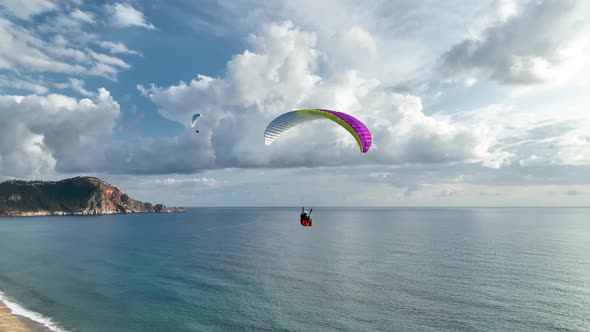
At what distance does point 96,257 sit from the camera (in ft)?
270

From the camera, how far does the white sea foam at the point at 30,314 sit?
3983 centimetres

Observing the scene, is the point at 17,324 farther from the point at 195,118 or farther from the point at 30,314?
the point at 195,118

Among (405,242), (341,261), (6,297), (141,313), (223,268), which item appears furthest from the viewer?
(405,242)

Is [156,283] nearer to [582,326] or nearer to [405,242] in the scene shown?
[582,326]

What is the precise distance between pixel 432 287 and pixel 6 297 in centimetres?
6522

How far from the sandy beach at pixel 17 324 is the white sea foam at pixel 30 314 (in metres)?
0.58

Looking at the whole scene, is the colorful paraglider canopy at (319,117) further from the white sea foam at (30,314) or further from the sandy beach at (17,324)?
the sandy beach at (17,324)

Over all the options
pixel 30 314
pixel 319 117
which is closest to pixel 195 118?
pixel 319 117

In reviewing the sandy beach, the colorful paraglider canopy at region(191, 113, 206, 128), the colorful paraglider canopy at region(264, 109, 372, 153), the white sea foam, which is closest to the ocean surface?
the white sea foam

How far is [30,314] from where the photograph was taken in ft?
143

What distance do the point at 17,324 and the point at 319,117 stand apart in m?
42.8

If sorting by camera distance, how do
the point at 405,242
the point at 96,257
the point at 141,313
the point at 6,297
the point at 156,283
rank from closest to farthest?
the point at 141,313
the point at 6,297
the point at 156,283
the point at 96,257
the point at 405,242

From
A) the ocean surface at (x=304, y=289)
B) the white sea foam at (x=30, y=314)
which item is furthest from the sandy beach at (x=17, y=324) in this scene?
the ocean surface at (x=304, y=289)

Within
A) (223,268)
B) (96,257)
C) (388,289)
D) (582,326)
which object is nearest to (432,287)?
(388,289)
